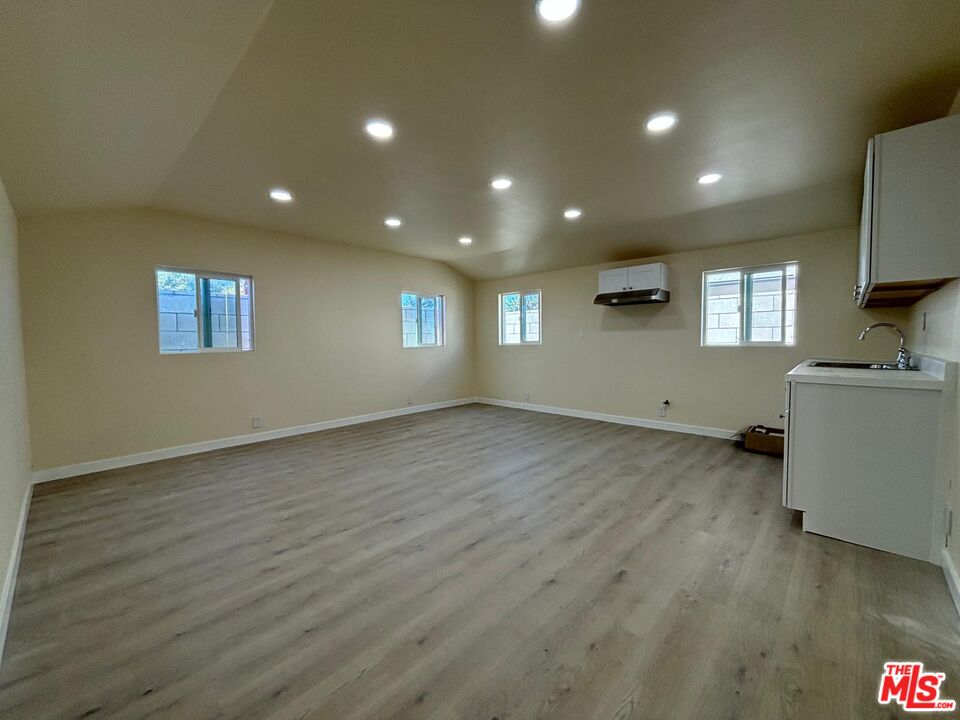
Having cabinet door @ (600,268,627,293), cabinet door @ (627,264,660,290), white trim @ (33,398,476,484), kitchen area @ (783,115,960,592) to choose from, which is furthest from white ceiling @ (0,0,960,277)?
white trim @ (33,398,476,484)

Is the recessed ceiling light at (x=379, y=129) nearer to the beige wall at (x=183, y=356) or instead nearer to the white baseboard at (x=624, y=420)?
the beige wall at (x=183, y=356)

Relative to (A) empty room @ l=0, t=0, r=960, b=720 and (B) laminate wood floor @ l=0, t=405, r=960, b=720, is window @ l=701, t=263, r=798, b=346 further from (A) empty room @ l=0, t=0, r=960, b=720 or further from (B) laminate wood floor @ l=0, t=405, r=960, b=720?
(B) laminate wood floor @ l=0, t=405, r=960, b=720

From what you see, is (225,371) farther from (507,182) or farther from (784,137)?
(784,137)

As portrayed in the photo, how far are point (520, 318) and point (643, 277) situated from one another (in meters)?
2.48

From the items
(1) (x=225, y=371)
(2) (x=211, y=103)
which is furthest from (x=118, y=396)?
(2) (x=211, y=103)

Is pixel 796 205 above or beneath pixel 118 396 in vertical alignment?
above

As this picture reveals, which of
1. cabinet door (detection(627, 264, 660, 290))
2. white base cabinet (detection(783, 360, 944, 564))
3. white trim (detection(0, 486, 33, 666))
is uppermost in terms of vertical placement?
cabinet door (detection(627, 264, 660, 290))

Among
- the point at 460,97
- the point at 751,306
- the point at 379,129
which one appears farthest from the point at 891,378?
the point at 379,129

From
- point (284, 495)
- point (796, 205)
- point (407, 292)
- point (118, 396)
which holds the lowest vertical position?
point (284, 495)

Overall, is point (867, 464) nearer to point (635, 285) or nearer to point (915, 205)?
point (915, 205)

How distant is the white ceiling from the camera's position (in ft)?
5.26

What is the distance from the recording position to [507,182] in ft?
11.1

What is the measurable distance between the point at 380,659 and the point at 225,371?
165 inches

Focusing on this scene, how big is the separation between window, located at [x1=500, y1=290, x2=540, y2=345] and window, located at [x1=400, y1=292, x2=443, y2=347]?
3.90 ft
